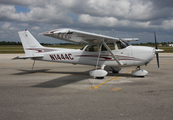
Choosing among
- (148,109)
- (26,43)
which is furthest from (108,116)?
(26,43)

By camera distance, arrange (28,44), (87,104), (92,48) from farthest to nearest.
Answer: (28,44)
(92,48)
(87,104)

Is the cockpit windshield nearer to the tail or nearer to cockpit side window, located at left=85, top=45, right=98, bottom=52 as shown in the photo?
cockpit side window, located at left=85, top=45, right=98, bottom=52

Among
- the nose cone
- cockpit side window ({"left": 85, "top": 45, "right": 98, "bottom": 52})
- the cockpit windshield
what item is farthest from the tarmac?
cockpit side window ({"left": 85, "top": 45, "right": 98, "bottom": 52})

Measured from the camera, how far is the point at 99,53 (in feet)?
29.7

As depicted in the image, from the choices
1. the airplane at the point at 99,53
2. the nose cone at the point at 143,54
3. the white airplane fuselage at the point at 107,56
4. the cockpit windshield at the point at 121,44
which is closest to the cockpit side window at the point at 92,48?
the airplane at the point at 99,53

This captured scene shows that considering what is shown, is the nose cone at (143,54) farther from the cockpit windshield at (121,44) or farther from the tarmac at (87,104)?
the tarmac at (87,104)

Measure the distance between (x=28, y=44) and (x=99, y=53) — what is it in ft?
16.5

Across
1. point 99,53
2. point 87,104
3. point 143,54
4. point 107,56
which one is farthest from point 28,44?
point 87,104

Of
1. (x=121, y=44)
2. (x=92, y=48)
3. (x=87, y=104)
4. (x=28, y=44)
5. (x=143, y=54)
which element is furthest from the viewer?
(x=28, y=44)

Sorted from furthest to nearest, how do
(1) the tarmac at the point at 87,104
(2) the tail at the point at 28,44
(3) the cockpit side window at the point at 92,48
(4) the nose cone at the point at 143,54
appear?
(2) the tail at the point at 28,44 → (3) the cockpit side window at the point at 92,48 → (4) the nose cone at the point at 143,54 → (1) the tarmac at the point at 87,104

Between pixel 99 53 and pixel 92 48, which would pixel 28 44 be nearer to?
pixel 92 48

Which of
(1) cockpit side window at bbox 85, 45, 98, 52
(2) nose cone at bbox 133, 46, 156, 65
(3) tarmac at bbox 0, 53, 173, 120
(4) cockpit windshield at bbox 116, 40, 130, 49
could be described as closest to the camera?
(3) tarmac at bbox 0, 53, 173, 120

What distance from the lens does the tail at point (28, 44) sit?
10680mm

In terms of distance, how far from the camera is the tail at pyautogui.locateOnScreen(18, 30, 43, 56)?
35.0ft
